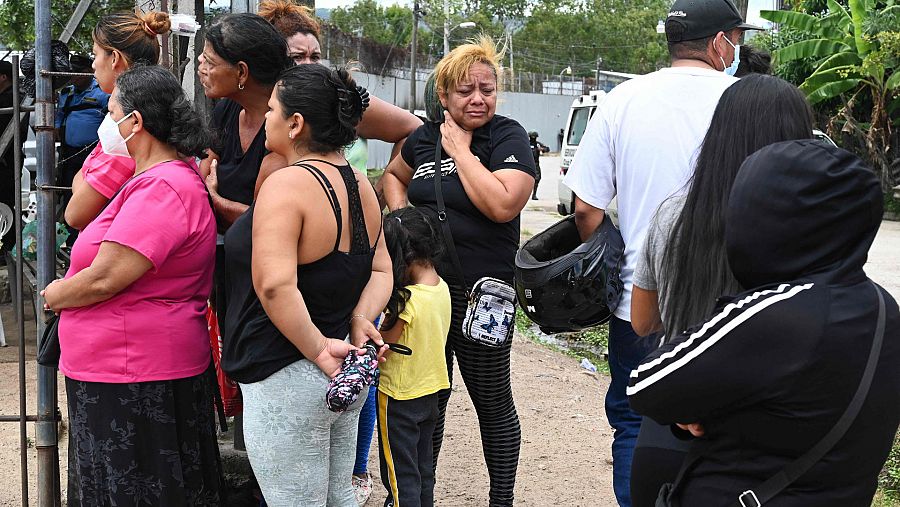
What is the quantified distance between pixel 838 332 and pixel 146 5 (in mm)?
3735

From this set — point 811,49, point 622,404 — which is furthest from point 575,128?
point 622,404

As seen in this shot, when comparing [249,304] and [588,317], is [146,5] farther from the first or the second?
[588,317]

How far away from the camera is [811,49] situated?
20016 millimetres

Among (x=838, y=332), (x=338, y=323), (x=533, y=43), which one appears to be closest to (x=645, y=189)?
(x=338, y=323)

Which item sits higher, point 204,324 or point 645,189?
point 645,189

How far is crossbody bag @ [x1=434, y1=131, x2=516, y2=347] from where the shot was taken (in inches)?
141

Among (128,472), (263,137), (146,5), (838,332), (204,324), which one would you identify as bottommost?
(128,472)

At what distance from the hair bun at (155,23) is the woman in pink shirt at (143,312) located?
471 mm

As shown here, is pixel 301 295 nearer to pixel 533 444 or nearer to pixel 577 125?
pixel 533 444

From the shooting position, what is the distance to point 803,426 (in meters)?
1.90

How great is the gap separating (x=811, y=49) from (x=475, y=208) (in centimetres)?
1857

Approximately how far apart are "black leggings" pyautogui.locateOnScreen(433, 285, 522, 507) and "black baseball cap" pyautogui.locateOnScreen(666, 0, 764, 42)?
1264mm

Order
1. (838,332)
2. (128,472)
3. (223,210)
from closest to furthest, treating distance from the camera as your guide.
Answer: (838,332), (128,472), (223,210)

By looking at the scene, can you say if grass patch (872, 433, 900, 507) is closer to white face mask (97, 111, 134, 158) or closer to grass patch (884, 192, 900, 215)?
white face mask (97, 111, 134, 158)
